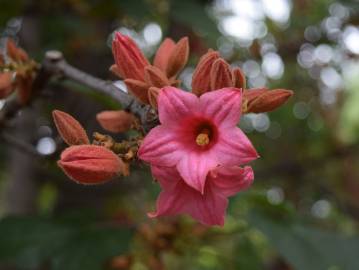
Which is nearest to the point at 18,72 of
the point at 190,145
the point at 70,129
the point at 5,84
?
Result: the point at 5,84

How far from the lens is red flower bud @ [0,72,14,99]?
111 centimetres

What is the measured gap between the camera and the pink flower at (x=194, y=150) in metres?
0.82

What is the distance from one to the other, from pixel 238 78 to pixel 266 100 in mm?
57

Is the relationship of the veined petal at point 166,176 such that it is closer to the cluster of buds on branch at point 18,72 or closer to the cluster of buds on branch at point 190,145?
the cluster of buds on branch at point 190,145

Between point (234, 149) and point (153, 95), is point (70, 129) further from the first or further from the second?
point (234, 149)

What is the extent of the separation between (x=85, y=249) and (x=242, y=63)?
4.40 feet

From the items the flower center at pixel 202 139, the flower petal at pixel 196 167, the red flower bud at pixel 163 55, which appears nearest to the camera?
the flower petal at pixel 196 167

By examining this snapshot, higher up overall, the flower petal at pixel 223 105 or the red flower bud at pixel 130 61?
the flower petal at pixel 223 105

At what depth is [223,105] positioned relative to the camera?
2.74ft

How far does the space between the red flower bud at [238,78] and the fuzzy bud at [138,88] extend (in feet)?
0.46

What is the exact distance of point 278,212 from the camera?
178 cm

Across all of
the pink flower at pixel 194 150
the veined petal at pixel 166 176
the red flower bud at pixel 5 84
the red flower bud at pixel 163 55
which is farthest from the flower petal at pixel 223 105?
the red flower bud at pixel 5 84

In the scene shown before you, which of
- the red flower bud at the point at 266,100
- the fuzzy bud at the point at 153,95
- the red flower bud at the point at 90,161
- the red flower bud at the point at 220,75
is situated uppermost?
the red flower bud at the point at 220,75

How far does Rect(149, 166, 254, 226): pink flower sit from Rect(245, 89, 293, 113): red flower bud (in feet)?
0.37
